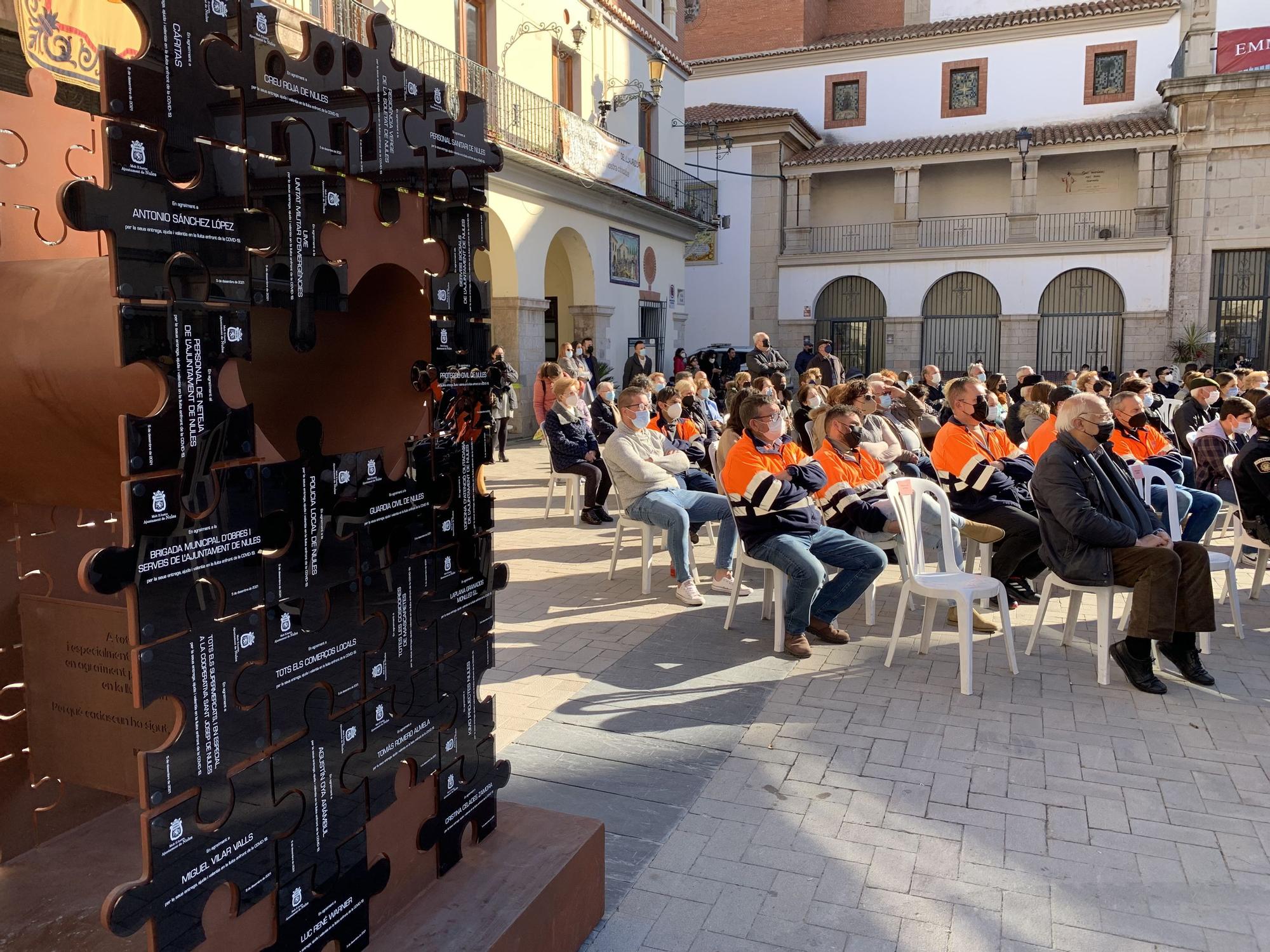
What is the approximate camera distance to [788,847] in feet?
11.0

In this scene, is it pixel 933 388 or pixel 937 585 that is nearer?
pixel 937 585

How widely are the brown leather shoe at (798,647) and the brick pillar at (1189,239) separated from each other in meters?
23.8

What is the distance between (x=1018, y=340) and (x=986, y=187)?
191 inches

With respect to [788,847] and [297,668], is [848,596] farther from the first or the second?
[297,668]

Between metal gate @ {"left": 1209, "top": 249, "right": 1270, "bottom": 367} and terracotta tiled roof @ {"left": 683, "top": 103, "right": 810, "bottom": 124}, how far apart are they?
464 inches

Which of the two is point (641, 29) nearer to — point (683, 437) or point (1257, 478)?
point (683, 437)

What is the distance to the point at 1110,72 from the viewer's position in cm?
2675

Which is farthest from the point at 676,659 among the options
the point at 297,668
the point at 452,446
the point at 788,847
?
the point at 297,668

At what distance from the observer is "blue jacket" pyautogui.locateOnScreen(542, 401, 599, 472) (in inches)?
345

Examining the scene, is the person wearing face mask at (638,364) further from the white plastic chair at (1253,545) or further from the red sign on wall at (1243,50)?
the red sign on wall at (1243,50)

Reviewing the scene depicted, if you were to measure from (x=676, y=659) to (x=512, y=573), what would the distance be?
7.46ft

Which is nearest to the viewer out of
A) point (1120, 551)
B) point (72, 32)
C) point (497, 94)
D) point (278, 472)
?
point (278, 472)

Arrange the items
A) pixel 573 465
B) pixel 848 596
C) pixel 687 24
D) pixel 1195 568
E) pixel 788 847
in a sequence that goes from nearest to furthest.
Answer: pixel 788 847 → pixel 1195 568 → pixel 848 596 → pixel 573 465 → pixel 687 24

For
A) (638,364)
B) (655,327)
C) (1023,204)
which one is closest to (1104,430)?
(638,364)
